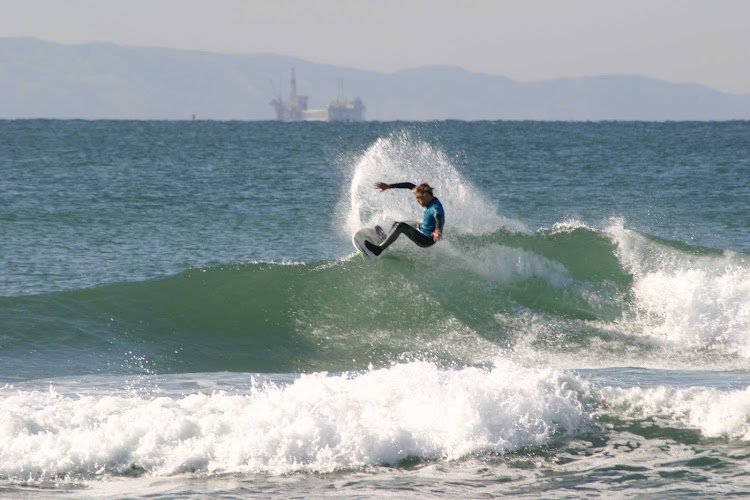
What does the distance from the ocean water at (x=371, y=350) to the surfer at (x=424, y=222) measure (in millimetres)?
1126

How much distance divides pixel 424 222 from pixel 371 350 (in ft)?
7.02

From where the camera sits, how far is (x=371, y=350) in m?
12.6

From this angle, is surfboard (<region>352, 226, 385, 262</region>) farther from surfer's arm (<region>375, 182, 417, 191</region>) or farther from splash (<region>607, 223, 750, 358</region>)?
splash (<region>607, 223, 750, 358</region>)

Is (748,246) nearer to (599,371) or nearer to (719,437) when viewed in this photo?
(599,371)

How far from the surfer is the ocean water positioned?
1.13m

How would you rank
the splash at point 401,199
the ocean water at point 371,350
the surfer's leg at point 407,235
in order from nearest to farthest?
the ocean water at point 371,350 < the surfer's leg at point 407,235 < the splash at point 401,199

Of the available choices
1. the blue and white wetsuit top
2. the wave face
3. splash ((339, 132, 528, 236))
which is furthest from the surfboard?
splash ((339, 132, 528, 236))

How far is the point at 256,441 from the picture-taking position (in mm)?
7941

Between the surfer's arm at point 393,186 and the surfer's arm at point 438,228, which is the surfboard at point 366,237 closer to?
the surfer's arm at point 393,186

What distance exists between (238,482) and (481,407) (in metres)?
2.48

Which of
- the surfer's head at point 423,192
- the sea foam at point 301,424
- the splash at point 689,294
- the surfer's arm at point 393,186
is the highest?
the surfer's arm at point 393,186

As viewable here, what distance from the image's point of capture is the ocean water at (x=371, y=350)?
304 inches

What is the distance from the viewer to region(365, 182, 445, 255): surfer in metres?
12.6

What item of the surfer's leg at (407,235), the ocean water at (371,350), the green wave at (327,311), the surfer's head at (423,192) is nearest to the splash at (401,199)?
the ocean water at (371,350)
